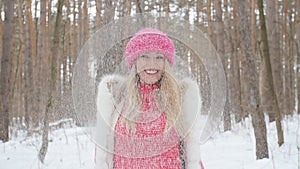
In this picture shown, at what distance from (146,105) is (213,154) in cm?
505

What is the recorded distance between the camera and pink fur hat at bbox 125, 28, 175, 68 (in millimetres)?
1827

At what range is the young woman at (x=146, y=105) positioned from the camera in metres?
1.87

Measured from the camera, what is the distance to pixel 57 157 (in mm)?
6879

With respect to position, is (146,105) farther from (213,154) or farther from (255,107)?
(213,154)

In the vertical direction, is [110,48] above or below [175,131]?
above

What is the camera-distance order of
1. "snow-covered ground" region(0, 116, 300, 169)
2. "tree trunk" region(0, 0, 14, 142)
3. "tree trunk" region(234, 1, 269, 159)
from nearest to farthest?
"tree trunk" region(234, 1, 269, 159), "snow-covered ground" region(0, 116, 300, 169), "tree trunk" region(0, 0, 14, 142)

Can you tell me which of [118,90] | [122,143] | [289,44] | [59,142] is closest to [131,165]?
[122,143]

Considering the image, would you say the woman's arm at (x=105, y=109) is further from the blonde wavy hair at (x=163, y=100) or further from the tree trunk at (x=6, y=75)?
Answer: the tree trunk at (x=6, y=75)

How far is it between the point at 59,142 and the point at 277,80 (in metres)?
5.33

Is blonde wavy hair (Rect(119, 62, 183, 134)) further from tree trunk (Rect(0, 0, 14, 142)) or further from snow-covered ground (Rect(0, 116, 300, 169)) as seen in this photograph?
tree trunk (Rect(0, 0, 14, 142))

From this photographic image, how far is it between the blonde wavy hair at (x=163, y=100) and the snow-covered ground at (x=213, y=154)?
10.5 feet

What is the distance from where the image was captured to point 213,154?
6.76 meters

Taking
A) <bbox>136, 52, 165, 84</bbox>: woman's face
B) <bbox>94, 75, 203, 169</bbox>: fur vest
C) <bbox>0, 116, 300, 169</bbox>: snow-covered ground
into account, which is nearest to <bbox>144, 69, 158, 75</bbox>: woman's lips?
<bbox>136, 52, 165, 84</bbox>: woman's face

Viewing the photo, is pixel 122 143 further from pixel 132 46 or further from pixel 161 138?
pixel 132 46
